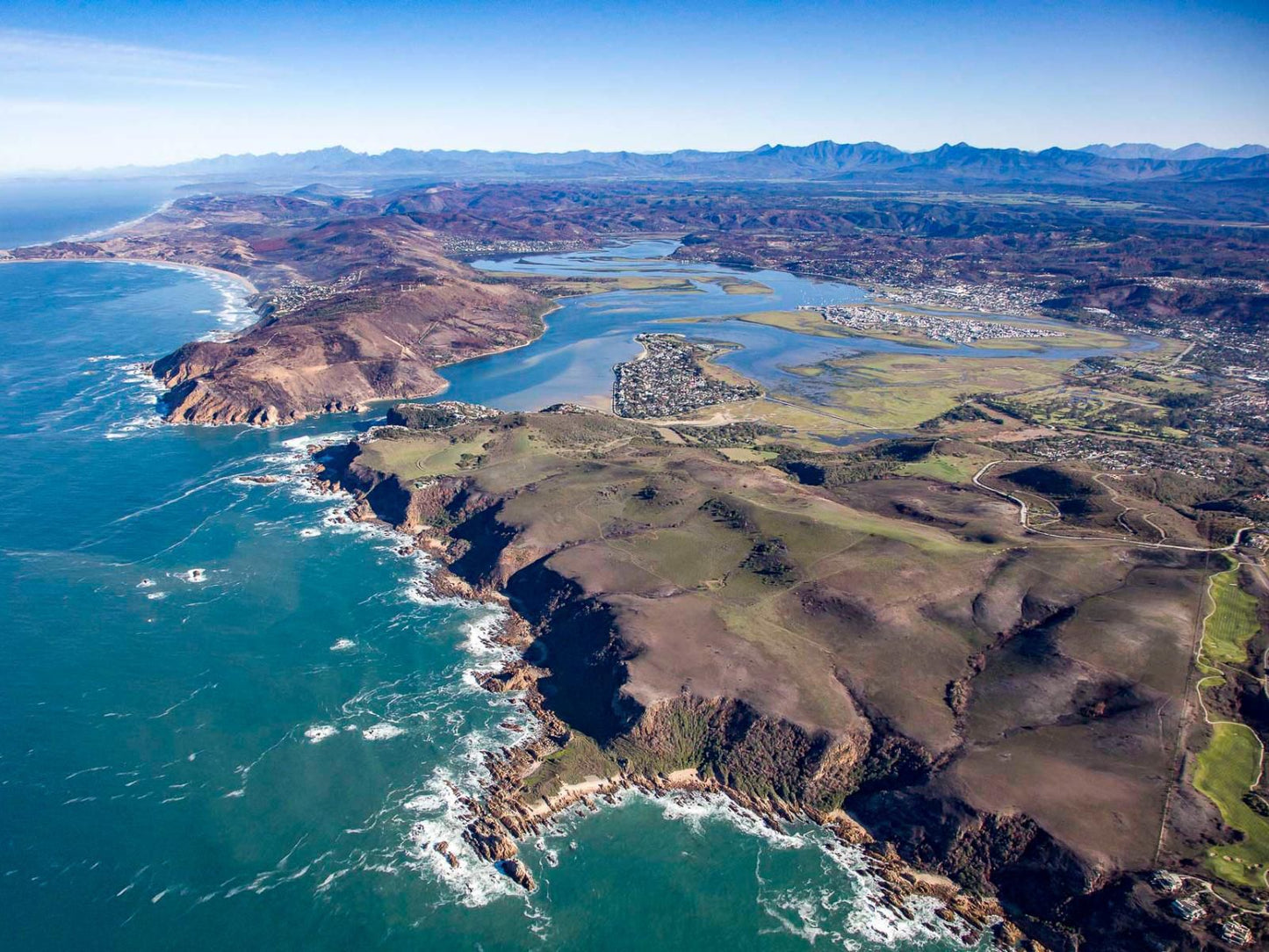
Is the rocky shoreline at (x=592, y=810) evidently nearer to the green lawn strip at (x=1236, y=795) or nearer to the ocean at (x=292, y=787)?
the ocean at (x=292, y=787)

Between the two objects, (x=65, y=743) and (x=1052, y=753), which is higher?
(x=1052, y=753)

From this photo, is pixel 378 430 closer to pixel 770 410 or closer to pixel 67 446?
pixel 67 446

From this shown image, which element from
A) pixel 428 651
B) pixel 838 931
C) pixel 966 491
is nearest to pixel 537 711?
pixel 428 651

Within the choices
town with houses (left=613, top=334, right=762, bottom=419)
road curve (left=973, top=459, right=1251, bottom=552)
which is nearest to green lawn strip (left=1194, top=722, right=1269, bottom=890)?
road curve (left=973, top=459, right=1251, bottom=552)

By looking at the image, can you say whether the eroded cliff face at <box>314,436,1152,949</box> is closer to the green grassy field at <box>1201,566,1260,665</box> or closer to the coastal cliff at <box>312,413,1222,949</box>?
the coastal cliff at <box>312,413,1222,949</box>

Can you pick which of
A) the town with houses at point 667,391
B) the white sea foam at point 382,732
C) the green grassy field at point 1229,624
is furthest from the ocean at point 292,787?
the town with houses at point 667,391

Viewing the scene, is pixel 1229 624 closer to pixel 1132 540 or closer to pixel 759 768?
pixel 1132 540
